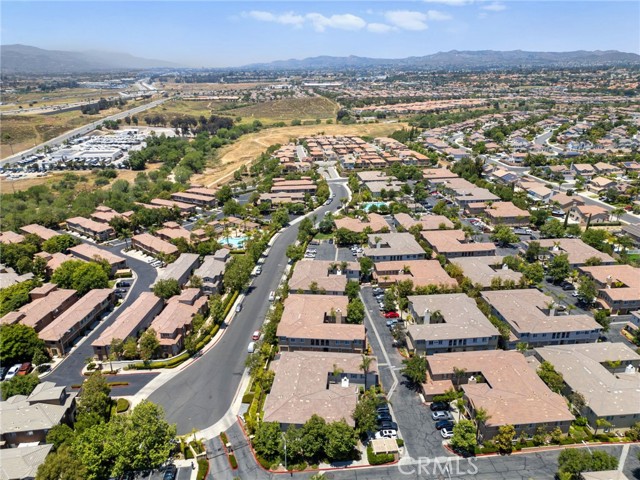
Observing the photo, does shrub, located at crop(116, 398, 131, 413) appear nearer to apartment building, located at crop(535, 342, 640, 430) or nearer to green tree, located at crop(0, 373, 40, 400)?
green tree, located at crop(0, 373, 40, 400)

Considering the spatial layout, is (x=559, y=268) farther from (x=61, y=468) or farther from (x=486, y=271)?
(x=61, y=468)

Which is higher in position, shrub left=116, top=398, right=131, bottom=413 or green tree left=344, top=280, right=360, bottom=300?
green tree left=344, top=280, right=360, bottom=300

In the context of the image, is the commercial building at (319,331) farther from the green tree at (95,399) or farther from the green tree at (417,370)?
the green tree at (95,399)

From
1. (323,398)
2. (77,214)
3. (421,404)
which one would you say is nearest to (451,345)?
(421,404)

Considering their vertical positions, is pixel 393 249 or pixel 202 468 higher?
pixel 393 249

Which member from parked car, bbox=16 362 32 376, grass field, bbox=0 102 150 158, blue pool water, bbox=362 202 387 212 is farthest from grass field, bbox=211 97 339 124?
parked car, bbox=16 362 32 376

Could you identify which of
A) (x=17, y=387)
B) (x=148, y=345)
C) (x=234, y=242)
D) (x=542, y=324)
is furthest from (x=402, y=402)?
(x=234, y=242)
